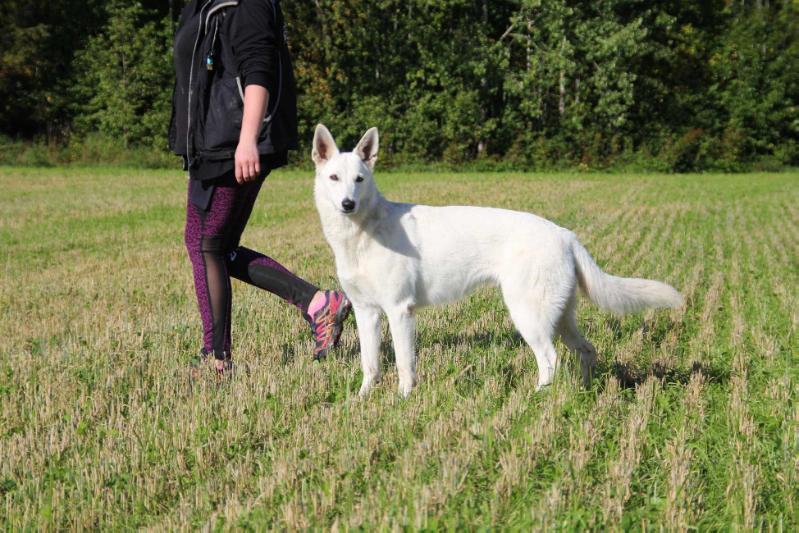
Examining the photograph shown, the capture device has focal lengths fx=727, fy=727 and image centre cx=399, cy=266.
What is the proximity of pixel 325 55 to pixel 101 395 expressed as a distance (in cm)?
2923

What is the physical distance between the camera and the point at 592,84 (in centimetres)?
3123

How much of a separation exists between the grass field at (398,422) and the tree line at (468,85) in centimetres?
2390

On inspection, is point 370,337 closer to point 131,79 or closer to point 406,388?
point 406,388

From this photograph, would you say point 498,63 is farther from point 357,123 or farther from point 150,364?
point 150,364

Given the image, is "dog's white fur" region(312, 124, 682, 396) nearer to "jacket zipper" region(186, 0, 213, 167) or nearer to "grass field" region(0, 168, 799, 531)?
"grass field" region(0, 168, 799, 531)

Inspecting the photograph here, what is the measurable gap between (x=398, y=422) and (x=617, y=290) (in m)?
1.56

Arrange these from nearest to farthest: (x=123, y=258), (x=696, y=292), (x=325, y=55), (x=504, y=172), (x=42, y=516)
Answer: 1. (x=42, y=516)
2. (x=696, y=292)
3. (x=123, y=258)
4. (x=504, y=172)
5. (x=325, y=55)

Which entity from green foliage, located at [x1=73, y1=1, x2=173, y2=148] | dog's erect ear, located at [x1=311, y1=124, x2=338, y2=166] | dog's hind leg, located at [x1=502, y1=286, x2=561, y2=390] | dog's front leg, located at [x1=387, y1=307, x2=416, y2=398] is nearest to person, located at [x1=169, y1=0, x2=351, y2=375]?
dog's erect ear, located at [x1=311, y1=124, x2=338, y2=166]

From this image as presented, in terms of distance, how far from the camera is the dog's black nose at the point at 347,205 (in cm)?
399

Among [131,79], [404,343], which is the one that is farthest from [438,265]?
[131,79]

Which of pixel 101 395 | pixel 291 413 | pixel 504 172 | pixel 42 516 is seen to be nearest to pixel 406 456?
pixel 291 413

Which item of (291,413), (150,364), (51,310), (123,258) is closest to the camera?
(291,413)

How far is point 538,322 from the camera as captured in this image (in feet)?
13.4

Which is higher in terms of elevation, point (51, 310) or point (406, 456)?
point (406, 456)
